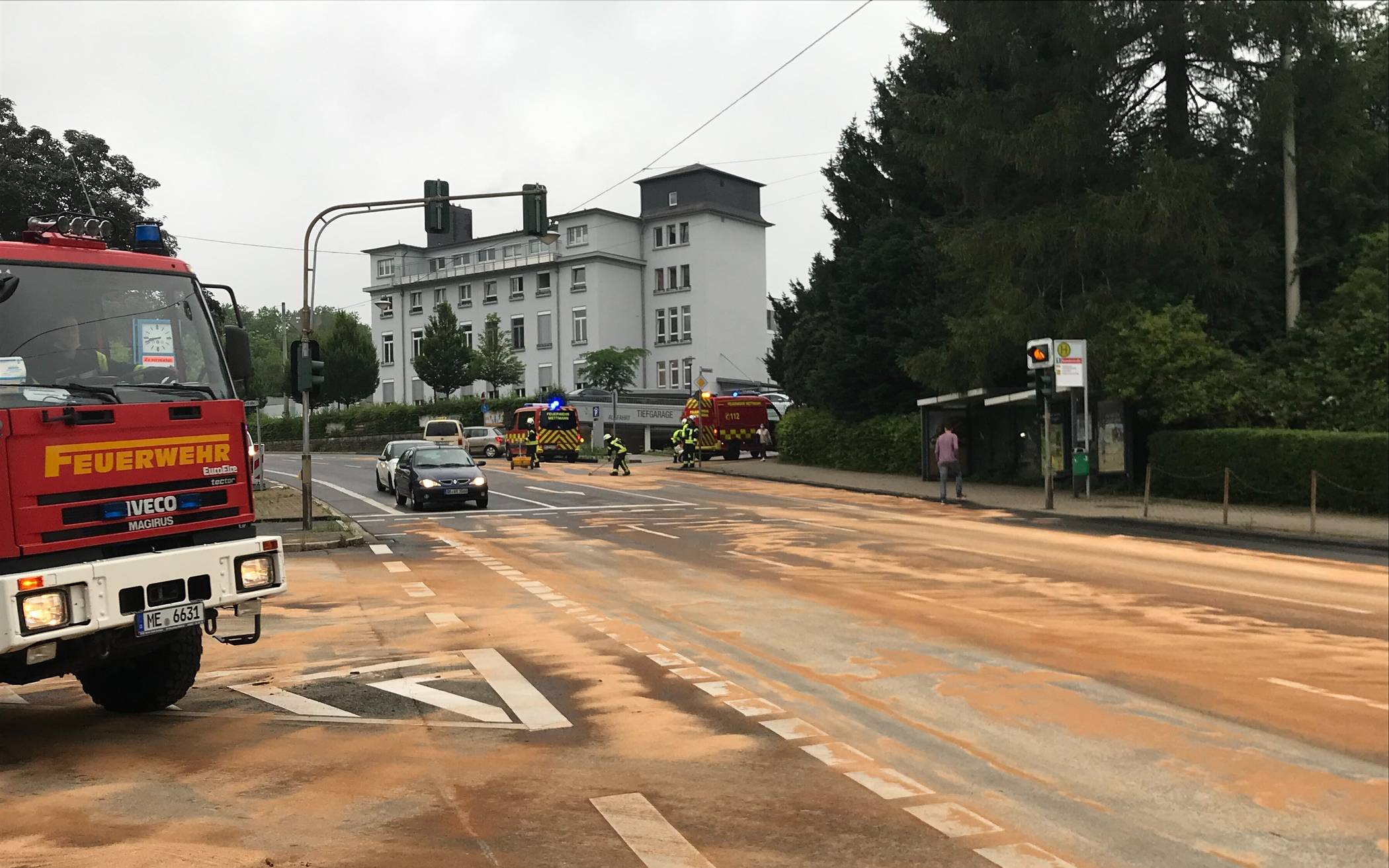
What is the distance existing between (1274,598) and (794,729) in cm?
774

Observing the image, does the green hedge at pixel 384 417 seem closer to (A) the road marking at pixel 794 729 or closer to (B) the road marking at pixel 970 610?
(B) the road marking at pixel 970 610

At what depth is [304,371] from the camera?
1862 cm

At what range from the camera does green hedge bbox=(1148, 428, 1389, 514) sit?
21641 millimetres

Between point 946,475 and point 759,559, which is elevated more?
point 946,475

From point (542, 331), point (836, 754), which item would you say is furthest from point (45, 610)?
point (542, 331)

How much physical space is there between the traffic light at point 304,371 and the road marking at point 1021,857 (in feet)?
50.5

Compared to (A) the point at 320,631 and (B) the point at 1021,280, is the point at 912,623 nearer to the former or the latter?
(A) the point at 320,631

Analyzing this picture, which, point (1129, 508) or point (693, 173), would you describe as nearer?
point (1129, 508)

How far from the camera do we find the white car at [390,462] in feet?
109

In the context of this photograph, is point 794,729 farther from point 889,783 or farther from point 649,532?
point 649,532

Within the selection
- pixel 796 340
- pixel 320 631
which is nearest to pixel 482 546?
pixel 320 631

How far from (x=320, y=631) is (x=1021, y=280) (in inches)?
931

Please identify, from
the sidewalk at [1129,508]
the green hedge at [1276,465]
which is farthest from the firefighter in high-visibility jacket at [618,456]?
the green hedge at [1276,465]

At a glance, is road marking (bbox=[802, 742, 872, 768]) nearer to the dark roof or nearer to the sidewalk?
the sidewalk
